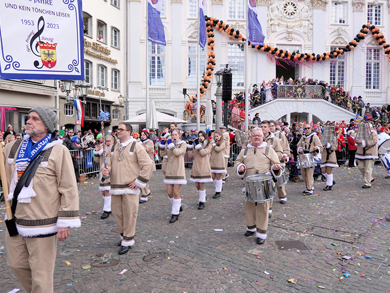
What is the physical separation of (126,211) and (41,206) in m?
2.11

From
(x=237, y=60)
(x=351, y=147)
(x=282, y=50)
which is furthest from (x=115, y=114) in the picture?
(x=351, y=147)

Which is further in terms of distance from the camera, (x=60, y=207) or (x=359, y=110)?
(x=359, y=110)

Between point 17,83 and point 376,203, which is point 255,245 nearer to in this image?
point 376,203

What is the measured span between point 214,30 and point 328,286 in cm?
2430

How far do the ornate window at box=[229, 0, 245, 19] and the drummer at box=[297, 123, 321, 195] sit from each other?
64.2 ft

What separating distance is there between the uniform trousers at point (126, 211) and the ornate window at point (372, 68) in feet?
91.7

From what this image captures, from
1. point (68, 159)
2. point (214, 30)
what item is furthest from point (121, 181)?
point (214, 30)

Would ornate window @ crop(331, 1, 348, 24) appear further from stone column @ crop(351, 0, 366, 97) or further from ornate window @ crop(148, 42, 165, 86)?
ornate window @ crop(148, 42, 165, 86)

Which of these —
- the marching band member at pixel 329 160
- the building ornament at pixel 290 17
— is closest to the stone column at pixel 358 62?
the building ornament at pixel 290 17

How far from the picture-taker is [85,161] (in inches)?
461

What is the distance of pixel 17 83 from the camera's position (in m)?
16.1

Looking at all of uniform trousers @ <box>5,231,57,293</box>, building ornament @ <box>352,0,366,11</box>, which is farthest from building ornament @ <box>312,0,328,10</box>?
uniform trousers @ <box>5,231,57,293</box>

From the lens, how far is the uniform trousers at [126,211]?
5090 millimetres

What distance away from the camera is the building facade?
20.8 meters
